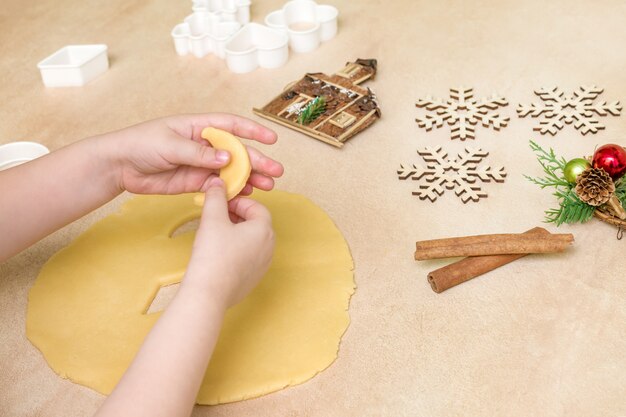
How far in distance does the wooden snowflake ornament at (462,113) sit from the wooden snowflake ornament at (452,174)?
0.07 metres

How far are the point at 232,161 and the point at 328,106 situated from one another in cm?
43

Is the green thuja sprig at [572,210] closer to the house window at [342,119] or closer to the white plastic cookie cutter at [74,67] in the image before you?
the house window at [342,119]

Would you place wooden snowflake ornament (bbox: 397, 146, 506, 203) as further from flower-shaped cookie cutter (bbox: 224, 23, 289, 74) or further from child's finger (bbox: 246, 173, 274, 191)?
flower-shaped cookie cutter (bbox: 224, 23, 289, 74)

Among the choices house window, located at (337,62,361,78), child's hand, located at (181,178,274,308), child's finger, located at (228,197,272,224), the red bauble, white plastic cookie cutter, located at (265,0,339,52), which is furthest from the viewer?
white plastic cookie cutter, located at (265,0,339,52)

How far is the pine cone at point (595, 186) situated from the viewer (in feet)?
3.12

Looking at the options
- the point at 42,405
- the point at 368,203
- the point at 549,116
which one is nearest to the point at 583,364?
the point at 368,203

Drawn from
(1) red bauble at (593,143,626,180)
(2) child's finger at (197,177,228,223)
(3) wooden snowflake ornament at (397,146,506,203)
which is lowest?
(3) wooden snowflake ornament at (397,146,506,203)

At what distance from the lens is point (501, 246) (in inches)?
36.6

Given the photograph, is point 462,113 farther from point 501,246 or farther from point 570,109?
point 501,246

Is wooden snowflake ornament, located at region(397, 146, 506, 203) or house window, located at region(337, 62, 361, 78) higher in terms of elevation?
house window, located at region(337, 62, 361, 78)

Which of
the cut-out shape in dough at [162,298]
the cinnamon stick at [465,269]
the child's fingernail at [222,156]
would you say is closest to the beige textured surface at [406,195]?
the cinnamon stick at [465,269]

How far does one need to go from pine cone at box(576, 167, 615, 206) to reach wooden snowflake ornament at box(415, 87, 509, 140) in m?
0.27

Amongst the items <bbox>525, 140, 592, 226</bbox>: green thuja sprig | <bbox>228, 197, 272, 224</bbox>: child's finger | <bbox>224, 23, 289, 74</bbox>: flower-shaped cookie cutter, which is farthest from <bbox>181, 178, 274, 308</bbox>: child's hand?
<bbox>224, 23, 289, 74</bbox>: flower-shaped cookie cutter

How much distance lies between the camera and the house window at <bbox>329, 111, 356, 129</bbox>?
1210mm
